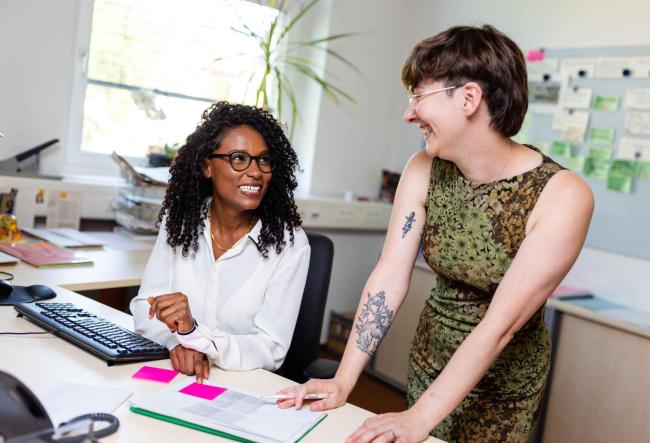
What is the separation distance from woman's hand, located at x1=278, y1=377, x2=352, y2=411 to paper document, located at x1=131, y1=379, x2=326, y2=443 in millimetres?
17

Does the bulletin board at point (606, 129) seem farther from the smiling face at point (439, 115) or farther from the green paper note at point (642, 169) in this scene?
the smiling face at point (439, 115)

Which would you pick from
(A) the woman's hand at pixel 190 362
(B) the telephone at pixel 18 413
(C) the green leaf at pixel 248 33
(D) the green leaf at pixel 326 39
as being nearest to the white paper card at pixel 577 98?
(D) the green leaf at pixel 326 39

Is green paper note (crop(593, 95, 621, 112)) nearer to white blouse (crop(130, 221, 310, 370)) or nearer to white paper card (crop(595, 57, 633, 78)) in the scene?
white paper card (crop(595, 57, 633, 78))

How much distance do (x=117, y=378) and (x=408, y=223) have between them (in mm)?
733

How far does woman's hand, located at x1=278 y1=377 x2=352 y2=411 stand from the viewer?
133cm

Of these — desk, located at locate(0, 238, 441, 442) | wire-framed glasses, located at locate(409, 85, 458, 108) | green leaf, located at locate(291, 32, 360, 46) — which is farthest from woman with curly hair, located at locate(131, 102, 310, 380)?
green leaf, located at locate(291, 32, 360, 46)

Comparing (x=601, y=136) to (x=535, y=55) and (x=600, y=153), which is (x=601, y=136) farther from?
(x=535, y=55)

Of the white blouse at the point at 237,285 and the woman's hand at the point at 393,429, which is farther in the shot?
the white blouse at the point at 237,285

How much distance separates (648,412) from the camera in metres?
2.44

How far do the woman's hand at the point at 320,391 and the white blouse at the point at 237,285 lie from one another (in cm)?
30

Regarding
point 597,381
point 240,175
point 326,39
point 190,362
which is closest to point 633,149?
point 597,381

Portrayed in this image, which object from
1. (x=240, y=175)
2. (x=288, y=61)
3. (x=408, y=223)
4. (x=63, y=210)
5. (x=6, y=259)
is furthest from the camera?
(x=288, y=61)

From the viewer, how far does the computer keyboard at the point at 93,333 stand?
4.83 ft

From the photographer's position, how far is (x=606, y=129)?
298 centimetres
